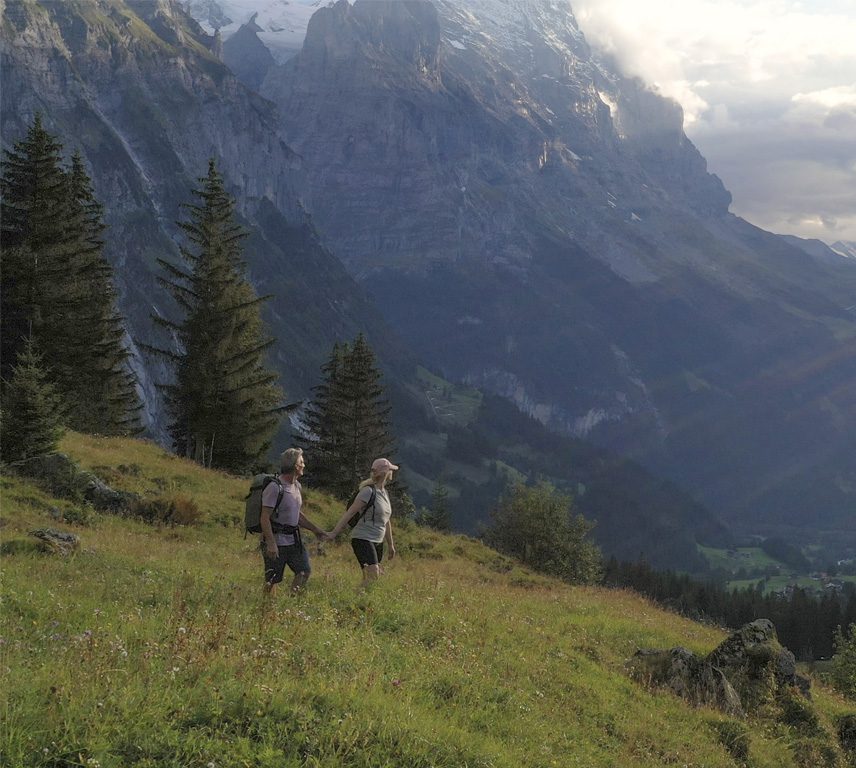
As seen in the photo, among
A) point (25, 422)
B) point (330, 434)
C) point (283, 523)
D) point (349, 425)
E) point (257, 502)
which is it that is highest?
point (349, 425)

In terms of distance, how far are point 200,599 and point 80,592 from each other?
1566 mm

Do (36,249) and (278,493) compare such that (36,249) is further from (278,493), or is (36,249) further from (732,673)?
(732,673)

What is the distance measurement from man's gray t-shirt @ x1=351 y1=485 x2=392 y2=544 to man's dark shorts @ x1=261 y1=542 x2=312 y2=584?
117 centimetres

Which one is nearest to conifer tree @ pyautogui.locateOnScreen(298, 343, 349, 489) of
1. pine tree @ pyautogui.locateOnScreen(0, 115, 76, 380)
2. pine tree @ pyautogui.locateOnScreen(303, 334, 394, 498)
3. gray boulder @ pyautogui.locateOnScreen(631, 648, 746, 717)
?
pine tree @ pyautogui.locateOnScreen(303, 334, 394, 498)

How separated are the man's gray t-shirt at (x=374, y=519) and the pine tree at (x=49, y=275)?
21.5m

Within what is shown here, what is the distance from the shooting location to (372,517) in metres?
11.6

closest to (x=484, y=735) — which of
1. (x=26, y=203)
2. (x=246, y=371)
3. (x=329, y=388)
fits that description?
(x=246, y=371)

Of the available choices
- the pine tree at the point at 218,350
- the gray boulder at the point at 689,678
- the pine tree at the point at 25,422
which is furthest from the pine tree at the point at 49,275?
the gray boulder at the point at 689,678

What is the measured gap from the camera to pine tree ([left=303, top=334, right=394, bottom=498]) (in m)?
44.8

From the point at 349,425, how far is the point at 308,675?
38420mm

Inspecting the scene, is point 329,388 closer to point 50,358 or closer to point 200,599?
point 50,358

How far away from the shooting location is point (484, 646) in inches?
418

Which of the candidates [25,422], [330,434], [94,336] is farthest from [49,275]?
[330,434]

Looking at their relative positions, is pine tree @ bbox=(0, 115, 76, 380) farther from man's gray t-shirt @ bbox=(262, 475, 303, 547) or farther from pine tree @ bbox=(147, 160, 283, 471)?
man's gray t-shirt @ bbox=(262, 475, 303, 547)
